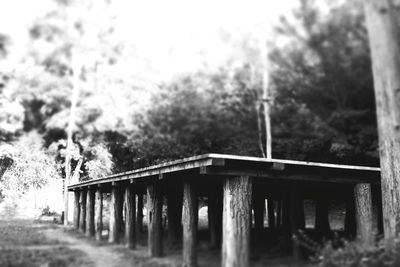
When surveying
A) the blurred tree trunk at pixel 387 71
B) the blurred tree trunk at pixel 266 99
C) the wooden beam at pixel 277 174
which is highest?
the blurred tree trunk at pixel 266 99

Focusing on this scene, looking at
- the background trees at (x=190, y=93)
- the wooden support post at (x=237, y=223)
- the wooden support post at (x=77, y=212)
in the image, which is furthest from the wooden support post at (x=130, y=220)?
the background trees at (x=190, y=93)

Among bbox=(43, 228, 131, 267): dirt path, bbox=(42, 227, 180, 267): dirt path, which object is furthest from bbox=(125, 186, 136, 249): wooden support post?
bbox=(43, 228, 131, 267): dirt path

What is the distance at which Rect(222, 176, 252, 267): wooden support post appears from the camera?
888 cm

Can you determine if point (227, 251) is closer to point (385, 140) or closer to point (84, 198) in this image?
point (385, 140)

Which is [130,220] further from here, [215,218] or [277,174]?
[277,174]

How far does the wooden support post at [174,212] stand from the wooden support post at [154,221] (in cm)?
201

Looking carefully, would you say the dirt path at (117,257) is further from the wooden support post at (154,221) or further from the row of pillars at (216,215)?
the row of pillars at (216,215)

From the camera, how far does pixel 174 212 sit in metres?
17.8

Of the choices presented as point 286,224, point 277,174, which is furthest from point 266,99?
point 277,174

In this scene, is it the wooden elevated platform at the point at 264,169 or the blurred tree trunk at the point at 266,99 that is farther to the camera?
the blurred tree trunk at the point at 266,99

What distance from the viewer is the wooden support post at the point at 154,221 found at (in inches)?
504

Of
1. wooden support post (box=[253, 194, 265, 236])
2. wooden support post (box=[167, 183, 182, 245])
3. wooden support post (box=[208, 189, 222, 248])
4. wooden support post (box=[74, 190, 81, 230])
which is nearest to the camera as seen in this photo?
wooden support post (box=[208, 189, 222, 248])

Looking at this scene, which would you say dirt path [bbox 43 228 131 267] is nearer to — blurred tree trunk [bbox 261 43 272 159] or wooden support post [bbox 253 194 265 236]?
wooden support post [bbox 253 194 265 236]

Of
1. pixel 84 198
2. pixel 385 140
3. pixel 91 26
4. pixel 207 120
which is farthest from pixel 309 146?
pixel 91 26
